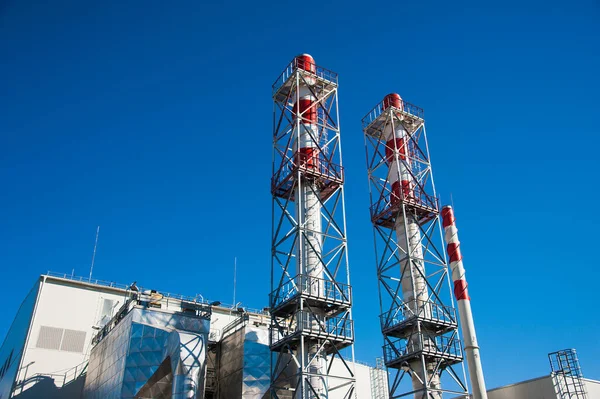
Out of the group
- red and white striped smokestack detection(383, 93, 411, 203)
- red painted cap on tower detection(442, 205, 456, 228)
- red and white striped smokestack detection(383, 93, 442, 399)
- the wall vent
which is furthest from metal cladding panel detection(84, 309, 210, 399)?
red painted cap on tower detection(442, 205, 456, 228)

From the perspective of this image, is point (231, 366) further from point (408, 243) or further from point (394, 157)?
point (394, 157)

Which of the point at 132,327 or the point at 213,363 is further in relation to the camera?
the point at 213,363

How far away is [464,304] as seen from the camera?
44.2 meters

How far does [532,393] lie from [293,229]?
22491mm

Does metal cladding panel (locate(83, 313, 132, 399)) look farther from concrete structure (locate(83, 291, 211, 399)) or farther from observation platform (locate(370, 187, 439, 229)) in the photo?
observation platform (locate(370, 187, 439, 229))

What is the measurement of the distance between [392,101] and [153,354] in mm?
29380

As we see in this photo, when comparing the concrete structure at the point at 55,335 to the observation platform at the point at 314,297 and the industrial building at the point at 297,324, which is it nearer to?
the industrial building at the point at 297,324

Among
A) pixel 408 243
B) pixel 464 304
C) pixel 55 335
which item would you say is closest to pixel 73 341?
pixel 55 335

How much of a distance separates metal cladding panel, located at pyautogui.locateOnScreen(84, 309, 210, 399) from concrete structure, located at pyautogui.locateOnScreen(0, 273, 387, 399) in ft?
0.21

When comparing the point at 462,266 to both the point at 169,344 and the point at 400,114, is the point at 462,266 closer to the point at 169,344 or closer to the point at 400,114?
the point at 400,114

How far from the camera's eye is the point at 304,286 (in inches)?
1390

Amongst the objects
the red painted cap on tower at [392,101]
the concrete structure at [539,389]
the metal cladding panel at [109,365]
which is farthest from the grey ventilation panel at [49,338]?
the concrete structure at [539,389]

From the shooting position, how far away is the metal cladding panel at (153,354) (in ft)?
115

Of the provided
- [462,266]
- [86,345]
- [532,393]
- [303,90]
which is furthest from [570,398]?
[86,345]
